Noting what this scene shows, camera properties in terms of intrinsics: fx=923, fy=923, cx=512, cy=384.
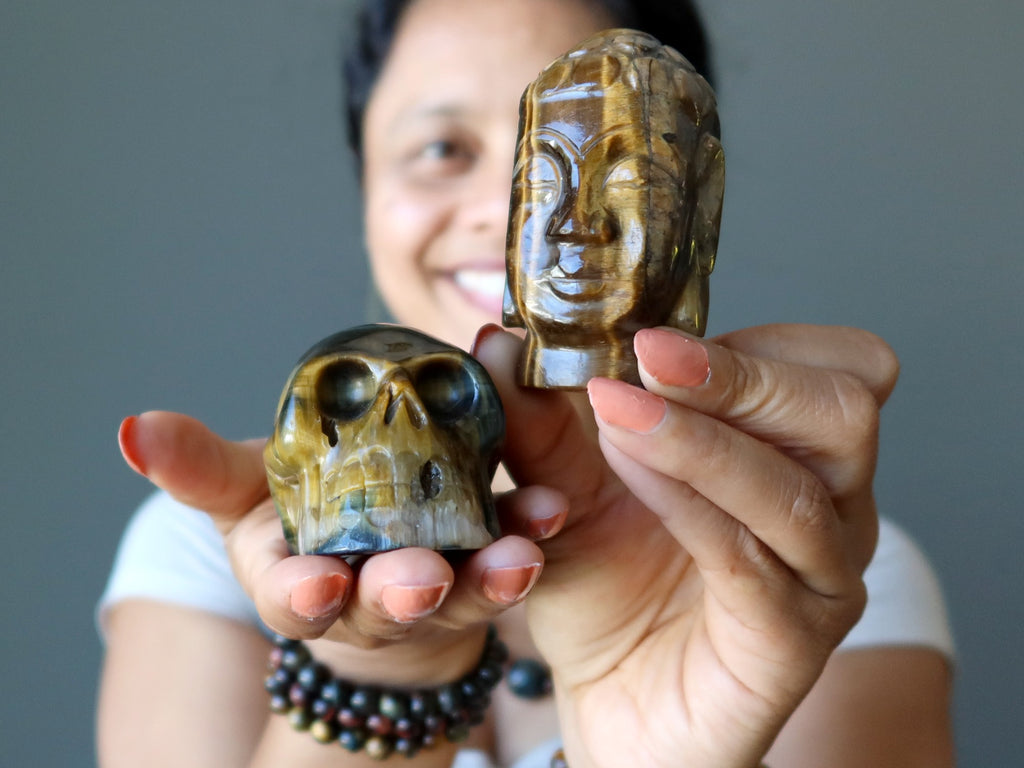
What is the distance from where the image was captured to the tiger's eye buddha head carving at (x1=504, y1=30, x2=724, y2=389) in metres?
0.94

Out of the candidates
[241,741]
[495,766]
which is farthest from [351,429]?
[495,766]

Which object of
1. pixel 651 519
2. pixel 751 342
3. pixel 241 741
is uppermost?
pixel 751 342

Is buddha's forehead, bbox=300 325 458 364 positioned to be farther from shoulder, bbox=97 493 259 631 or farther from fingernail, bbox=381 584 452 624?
shoulder, bbox=97 493 259 631

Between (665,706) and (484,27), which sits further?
(484,27)

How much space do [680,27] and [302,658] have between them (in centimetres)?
141

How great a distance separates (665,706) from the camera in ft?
3.20

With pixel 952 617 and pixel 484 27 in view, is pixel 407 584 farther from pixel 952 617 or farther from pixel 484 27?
pixel 952 617

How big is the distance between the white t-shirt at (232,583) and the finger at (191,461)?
716 mm

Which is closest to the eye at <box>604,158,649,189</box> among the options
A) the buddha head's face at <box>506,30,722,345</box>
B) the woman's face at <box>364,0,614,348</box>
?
the buddha head's face at <box>506,30,722,345</box>

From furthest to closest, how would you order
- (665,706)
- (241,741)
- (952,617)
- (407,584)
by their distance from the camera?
(952,617), (241,741), (665,706), (407,584)

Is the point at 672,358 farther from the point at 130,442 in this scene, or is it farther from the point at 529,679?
the point at 529,679

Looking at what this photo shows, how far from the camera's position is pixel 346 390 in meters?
0.92

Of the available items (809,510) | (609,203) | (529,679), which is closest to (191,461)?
(609,203)

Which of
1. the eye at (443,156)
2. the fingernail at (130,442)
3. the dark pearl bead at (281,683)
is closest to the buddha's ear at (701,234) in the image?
the fingernail at (130,442)
